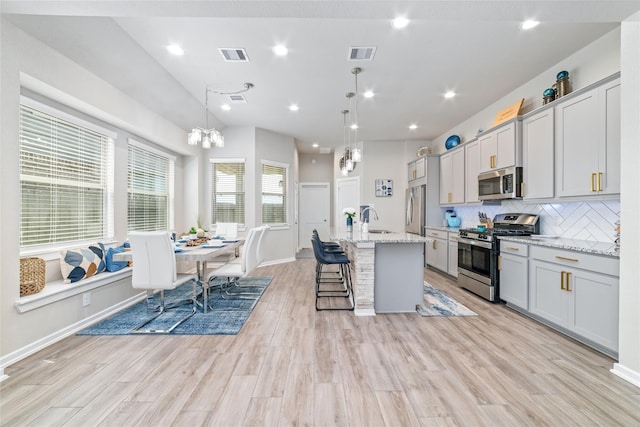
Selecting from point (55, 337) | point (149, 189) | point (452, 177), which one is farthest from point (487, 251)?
point (149, 189)

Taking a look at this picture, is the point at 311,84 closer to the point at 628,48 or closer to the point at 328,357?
the point at 628,48

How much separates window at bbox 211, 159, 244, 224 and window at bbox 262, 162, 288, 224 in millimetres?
505

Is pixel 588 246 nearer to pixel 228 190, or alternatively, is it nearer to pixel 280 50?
pixel 280 50

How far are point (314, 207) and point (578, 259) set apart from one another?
21.3 ft

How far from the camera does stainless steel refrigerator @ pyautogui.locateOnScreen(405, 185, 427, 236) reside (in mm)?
5754

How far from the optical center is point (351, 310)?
3.36 metres

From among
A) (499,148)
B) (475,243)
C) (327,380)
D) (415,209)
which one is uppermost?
(499,148)

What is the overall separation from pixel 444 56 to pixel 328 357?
3292 mm

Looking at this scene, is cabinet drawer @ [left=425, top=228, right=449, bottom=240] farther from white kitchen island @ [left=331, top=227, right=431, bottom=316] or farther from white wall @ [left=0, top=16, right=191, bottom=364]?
white wall @ [left=0, top=16, right=191, bottom=364]

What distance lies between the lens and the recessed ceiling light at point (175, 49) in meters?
2.92

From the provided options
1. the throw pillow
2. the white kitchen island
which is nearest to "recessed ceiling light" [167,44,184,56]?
the throw pillow

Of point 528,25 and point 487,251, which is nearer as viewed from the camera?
point 528,25

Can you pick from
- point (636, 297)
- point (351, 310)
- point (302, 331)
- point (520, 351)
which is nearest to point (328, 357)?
point (302, 331)

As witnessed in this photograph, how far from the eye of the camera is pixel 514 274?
3.24 metres
